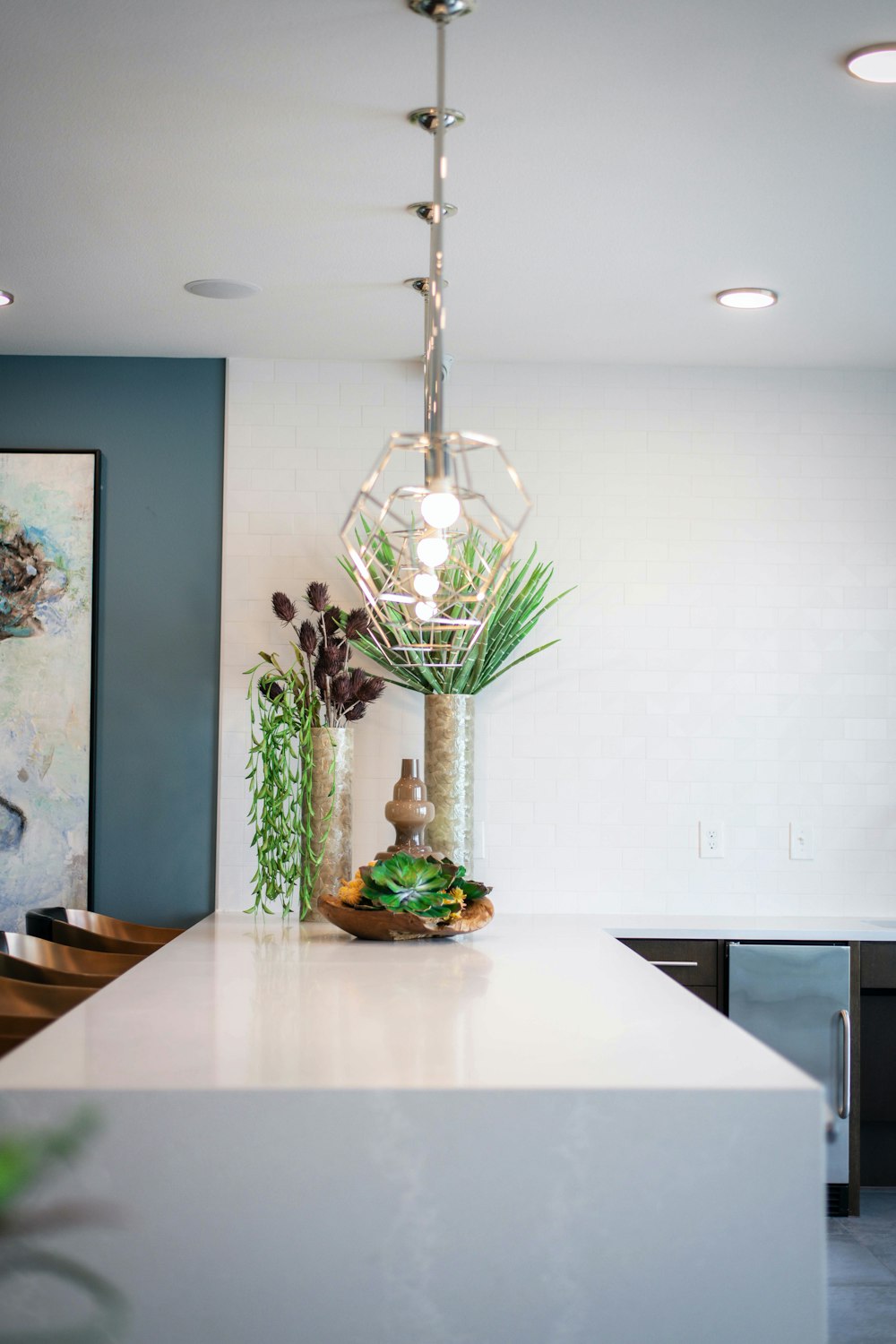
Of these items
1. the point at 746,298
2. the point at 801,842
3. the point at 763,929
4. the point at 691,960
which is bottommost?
the point at 691,960

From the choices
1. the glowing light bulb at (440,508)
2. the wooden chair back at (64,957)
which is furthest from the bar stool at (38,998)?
the glowing light bulb at (440,508)

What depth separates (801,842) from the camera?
457cm

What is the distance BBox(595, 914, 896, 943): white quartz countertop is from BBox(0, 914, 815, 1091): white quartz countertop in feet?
3.55


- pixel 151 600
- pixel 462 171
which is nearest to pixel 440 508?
pixel 462 171

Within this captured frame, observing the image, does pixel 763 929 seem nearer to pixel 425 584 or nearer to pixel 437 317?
pixel 425 584

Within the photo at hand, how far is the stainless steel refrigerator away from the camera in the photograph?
414 cm

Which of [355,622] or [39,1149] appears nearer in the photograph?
[39,1149]

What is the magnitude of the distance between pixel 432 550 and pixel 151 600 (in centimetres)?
249

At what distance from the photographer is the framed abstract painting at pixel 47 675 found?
4484mm

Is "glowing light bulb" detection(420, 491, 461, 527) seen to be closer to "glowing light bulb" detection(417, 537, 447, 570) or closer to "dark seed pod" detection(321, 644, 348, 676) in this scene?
"glowing light bulb" detection(417, 537, 447, 570)

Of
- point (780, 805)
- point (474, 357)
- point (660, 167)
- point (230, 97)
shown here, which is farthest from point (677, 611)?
point (230, 97)

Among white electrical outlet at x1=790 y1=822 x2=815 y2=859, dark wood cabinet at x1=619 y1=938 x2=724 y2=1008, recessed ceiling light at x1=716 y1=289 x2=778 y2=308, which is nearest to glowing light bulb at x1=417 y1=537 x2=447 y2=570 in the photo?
recessed ceiling light at x1=716 y1=289 x2=778 y2=308

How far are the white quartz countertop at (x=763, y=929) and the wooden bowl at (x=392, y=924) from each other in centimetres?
109

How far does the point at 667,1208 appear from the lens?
1786 millimetres
